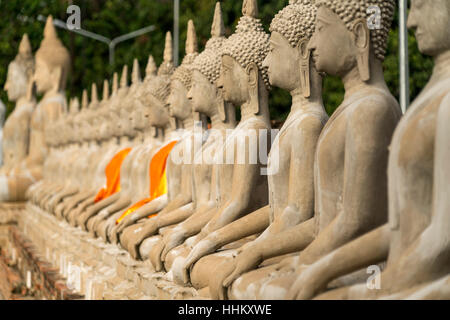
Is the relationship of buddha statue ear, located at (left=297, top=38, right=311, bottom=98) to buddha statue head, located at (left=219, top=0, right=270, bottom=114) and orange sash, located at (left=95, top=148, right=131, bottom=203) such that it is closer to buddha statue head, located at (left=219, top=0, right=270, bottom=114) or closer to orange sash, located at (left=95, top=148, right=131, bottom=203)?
buddha statue head, located at (left=219, top=0, right=270, bottom=114)

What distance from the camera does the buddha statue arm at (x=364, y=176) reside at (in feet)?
13.1

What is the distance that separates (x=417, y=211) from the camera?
3551 mm

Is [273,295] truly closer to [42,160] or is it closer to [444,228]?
[444,228]

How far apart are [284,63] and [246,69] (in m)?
0.82

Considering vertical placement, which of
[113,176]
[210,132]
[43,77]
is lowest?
[113,176]

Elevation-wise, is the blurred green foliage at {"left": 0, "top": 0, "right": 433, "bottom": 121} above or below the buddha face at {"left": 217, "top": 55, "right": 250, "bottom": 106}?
above

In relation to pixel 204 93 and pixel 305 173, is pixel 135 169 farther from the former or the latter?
pixel 305 173

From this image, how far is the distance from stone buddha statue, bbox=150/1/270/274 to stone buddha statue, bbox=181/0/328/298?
0.19 metres

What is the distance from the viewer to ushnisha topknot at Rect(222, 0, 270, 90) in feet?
19.2

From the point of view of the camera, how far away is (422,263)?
3.43 meters

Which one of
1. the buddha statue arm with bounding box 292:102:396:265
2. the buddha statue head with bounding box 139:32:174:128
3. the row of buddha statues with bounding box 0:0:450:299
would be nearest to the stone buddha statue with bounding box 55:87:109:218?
the buddha statue head with bounding box 139:32:174:128

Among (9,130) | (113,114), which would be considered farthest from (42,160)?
(113,114)

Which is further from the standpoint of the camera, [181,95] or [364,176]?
[181,95]

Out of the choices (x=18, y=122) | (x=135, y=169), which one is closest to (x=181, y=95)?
(x=135, y=169)
